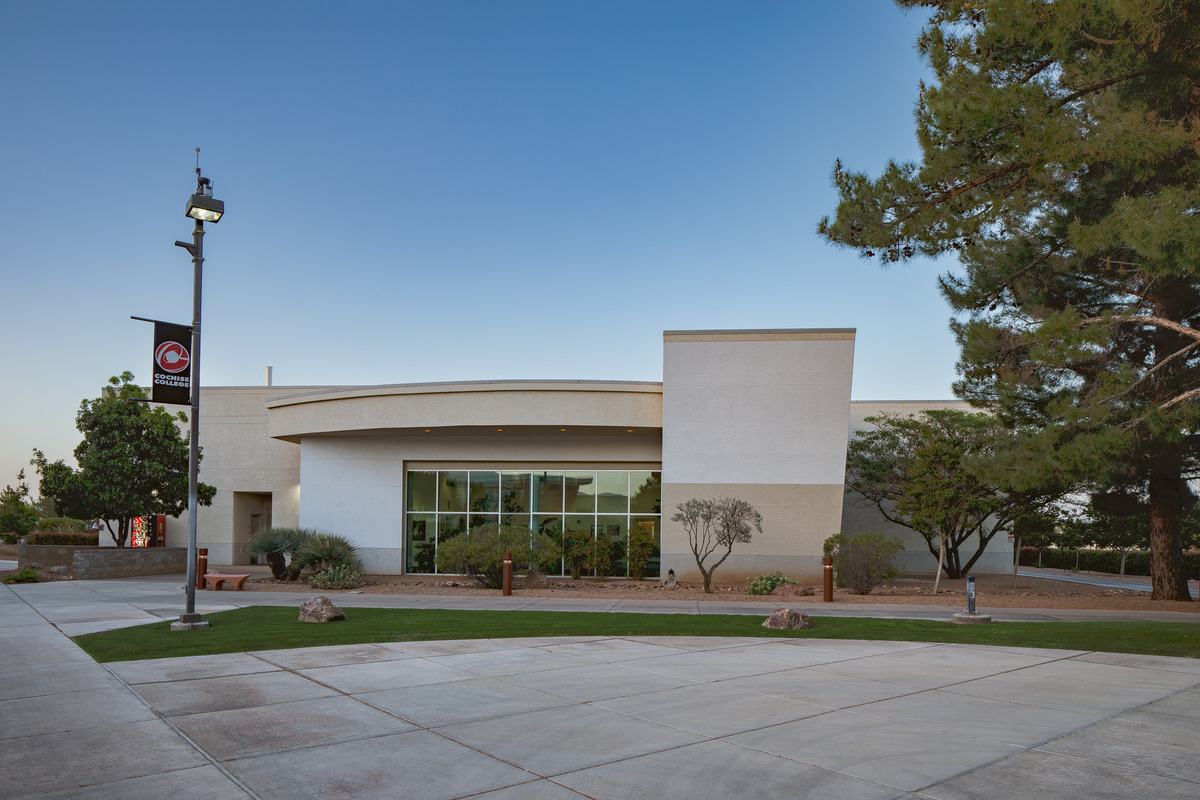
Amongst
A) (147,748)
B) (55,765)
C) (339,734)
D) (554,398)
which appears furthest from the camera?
(554,398)

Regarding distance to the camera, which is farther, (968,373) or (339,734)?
(968,373)

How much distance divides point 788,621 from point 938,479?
935 centimetres

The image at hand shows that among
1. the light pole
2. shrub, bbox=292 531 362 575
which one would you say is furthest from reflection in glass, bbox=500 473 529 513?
the light pole

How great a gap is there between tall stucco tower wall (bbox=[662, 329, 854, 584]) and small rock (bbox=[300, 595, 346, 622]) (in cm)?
1178

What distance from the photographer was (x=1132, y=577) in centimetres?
3644

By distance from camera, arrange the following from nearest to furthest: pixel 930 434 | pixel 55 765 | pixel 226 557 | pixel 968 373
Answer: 1. pixel 55 765
2. pixel 968 373
3. pixel 930 434
4. pixel 226 557

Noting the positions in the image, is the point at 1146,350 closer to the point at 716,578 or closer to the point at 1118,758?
the point at 716,578

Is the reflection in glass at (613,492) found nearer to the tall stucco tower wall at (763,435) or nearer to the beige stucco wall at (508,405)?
the beige stucco wall at (508,405)

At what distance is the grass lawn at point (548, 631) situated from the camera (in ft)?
37.1

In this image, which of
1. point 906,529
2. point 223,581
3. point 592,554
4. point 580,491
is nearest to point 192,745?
point 223,581

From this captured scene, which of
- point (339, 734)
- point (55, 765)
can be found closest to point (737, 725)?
point (339, 734)

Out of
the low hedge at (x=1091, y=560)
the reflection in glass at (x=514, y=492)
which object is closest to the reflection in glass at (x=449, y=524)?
the reflection in glass at (x=514, y=492)

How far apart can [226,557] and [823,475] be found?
22404 mm

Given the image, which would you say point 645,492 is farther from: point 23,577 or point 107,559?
point 23,577
